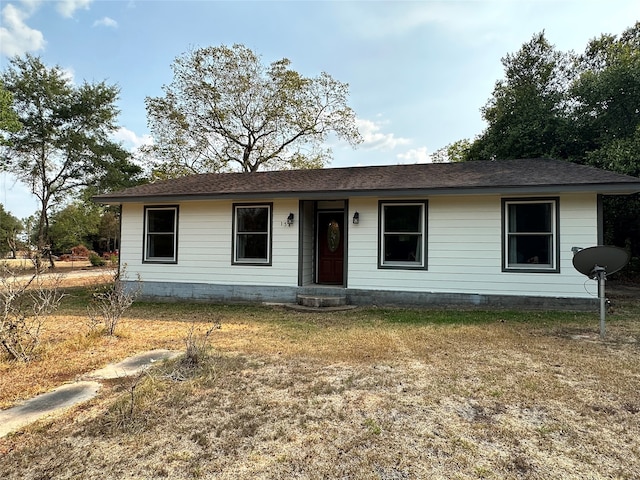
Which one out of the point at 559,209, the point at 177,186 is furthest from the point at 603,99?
the point at 177,186

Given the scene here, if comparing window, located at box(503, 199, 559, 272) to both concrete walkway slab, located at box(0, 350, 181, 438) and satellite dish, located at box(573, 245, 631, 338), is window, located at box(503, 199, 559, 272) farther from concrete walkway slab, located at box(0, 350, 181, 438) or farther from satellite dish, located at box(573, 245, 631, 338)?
concrete walkway slab, located at box(0, 350, 181, 438)

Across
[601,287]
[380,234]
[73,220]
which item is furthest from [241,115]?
[601,287]

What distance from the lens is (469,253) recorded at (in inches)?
A: 312

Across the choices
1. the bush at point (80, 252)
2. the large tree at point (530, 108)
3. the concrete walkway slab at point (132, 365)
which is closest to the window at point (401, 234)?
the concrete walkway slab at point (132, 365)

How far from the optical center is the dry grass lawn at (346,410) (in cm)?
232

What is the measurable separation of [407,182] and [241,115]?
634 inches

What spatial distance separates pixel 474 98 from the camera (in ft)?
54.6

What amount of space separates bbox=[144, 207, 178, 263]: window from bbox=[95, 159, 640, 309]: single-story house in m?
0.03

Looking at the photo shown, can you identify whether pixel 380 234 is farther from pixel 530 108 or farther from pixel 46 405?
pixel 530 108

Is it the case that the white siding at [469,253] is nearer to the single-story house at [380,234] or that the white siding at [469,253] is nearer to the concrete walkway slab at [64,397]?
the single-story house at [380,234]

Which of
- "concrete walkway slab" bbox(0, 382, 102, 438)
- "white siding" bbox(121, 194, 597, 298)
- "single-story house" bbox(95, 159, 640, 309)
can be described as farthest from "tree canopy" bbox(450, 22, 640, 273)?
"concrete walkway slab" bbox(0, 382, 102, 438)

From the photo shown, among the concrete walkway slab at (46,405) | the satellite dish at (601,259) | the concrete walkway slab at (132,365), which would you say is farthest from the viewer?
the satellite dish at (601,259)

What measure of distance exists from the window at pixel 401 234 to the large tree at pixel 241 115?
1460 cm

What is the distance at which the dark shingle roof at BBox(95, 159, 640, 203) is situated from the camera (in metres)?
7.09
